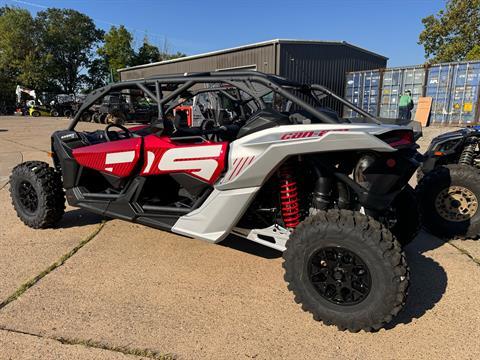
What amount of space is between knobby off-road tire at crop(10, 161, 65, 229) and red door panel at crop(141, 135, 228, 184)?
139cm

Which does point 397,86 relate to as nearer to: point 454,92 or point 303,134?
point 454,92

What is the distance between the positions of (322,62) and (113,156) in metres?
18.6

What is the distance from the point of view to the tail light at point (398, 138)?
238cm

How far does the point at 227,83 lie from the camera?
9.61 feet

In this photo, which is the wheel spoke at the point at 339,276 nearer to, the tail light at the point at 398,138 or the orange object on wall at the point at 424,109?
the tail light at the point at 398,138

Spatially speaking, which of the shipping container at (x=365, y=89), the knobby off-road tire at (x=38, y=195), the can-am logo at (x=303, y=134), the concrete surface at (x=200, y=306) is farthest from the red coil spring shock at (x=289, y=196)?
the shipping container at (x=365, y=89)

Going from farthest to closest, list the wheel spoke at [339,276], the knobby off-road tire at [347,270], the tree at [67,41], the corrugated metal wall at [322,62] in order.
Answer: the tree at [67,41] < the corrugated metal wall at [322,62] < the wheel spoke at [339,276] < the knobby off-road tire at [347,270]

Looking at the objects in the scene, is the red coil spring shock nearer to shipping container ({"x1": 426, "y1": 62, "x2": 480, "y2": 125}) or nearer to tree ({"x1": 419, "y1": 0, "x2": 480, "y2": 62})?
shipping container ({"x1": 426, "y1": 62, "x2": 480, "y2": 125})

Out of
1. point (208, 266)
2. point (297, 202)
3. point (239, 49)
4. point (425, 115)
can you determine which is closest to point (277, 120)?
point (297, 202)

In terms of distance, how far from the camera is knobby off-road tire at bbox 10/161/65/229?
13.0 ft

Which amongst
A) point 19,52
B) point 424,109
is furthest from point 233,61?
point 19,52

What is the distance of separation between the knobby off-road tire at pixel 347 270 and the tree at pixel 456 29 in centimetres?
2815

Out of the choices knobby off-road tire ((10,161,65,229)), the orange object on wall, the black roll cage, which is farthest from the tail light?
the orange object on wall

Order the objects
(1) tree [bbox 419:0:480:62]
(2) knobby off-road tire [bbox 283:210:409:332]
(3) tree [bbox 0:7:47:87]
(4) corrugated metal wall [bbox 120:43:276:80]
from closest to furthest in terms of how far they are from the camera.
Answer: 1. (2) knobby off-road tire [bbox 283:210:409:332]
2. (4) corrugated metal wall [bbox 120:43:276:80]
3. (1) tree [bbox 419:0:480:62]
4. (3) tree [bbox 0:7:47:87]
